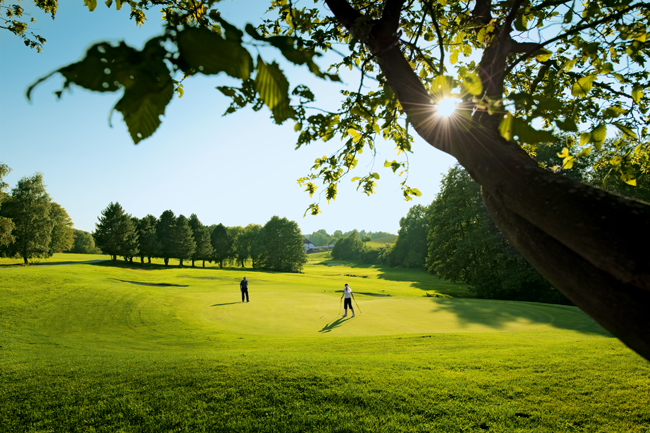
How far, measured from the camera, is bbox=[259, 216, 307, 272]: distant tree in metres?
58.1

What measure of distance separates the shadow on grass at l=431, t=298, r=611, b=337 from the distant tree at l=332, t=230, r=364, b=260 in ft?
262

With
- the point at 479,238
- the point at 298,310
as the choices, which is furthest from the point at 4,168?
the point at 479,238

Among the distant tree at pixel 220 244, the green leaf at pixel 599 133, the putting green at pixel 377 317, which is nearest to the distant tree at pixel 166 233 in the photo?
the distant tree at pixel 220 244

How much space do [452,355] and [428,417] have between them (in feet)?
11.5

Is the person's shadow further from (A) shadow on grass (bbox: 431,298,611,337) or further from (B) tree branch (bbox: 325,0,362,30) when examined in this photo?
(B) tree branch (bbox: 325,0,362,30)

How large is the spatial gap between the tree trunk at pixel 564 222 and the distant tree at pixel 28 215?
57.2m

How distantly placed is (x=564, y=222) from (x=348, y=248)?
333 feet

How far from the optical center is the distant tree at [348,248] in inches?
3911

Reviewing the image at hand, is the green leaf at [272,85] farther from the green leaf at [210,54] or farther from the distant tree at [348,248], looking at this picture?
the distant tree at [348,248]

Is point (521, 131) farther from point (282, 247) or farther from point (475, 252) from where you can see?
point (282, 247)

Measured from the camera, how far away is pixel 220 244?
6347 cm

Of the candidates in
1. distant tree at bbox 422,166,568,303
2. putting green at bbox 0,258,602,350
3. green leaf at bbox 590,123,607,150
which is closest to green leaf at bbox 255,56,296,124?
green leaf at bbox 590,123,607,150

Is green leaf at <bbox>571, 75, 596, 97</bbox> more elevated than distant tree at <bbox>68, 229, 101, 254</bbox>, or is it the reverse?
green leaf at <bbox>571, 75, 596, 97</bbox>

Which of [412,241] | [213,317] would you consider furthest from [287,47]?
[412,241]
